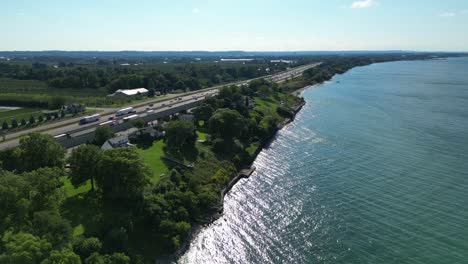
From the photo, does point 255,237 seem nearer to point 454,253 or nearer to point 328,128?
point 454,253

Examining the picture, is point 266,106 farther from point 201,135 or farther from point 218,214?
point 218,214

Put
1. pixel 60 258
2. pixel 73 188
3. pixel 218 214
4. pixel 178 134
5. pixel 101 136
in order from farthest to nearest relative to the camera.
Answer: pixel 101 136 → pixel 178 134 → pixel 218 214 → pixel 73 188 → pixel 60 258

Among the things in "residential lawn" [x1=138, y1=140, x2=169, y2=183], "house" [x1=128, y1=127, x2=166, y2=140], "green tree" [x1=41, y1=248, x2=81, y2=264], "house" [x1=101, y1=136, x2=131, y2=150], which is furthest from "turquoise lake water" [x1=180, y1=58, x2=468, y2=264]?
"house" [x1=101, y1=136, x2=131, y2=150]

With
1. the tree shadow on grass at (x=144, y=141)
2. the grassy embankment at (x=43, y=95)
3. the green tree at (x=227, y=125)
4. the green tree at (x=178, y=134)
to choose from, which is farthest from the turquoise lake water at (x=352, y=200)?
the grassy embankment at (x=43, y=95)

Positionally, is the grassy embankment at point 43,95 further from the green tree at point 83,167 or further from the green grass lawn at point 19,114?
the green tree at point 83,167

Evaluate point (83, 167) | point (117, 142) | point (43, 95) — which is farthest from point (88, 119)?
point (43, 95)

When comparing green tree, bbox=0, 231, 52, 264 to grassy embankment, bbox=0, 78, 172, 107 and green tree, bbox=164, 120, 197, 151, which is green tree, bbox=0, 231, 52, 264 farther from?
grassy embankment, bbox=0, 78, 172, 107

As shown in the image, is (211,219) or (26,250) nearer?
(26,250)
